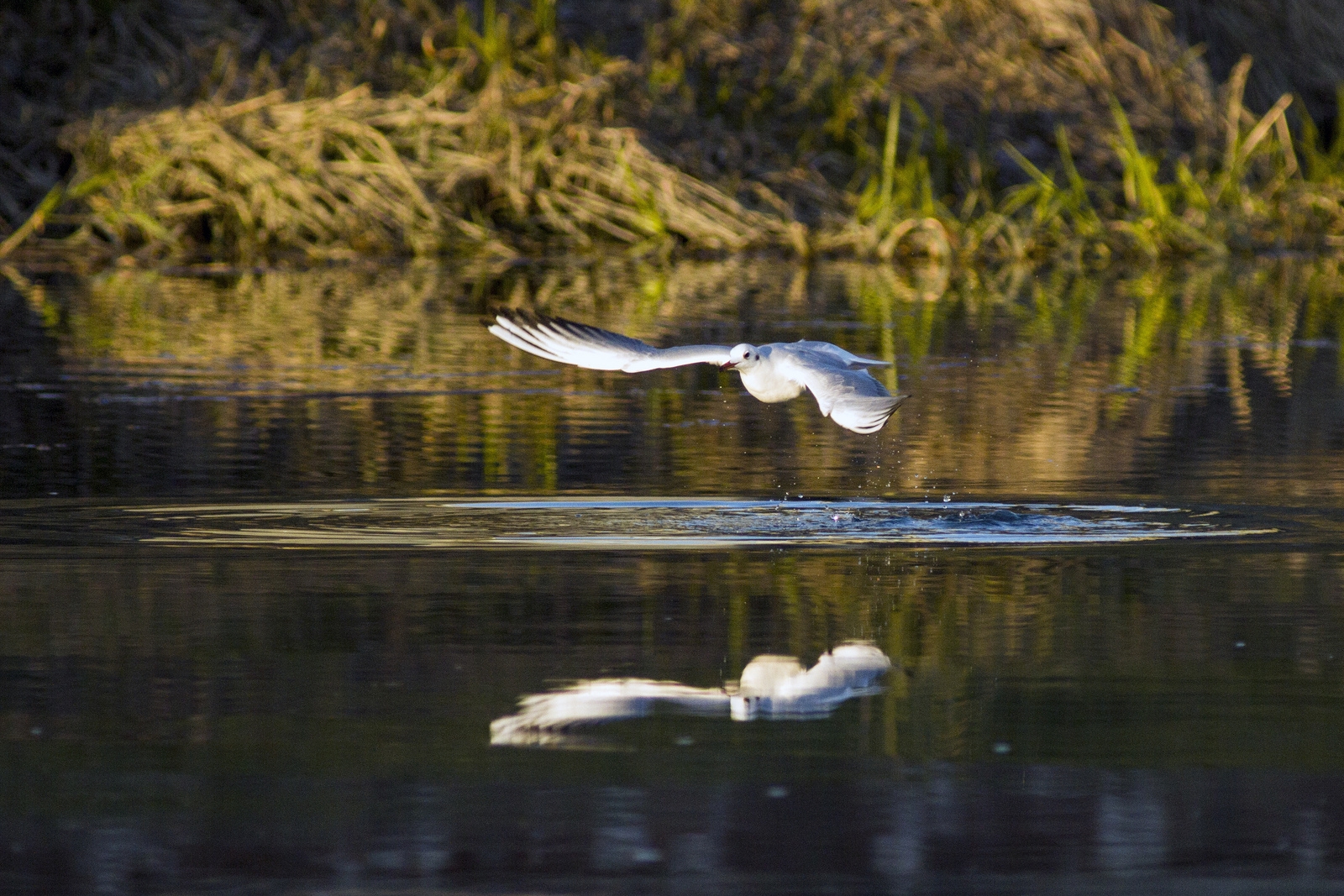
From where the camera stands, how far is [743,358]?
6.62 metres

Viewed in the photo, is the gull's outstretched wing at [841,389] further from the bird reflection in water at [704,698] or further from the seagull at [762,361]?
the bird reflection in water at [704,698]

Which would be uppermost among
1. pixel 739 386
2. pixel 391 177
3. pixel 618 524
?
pixel 391 177

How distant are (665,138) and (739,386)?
8.96m

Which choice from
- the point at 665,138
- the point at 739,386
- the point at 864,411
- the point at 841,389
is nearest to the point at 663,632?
the point at 864,411

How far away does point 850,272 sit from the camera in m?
17.3

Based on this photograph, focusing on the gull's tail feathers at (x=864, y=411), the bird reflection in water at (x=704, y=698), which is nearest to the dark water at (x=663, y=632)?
the bird reflection in water at (x=704, y=698)

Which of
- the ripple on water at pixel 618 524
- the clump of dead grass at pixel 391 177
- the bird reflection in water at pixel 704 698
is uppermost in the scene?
the clump of dead grass at pixel 391 177

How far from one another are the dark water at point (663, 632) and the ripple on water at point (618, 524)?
2 centimetres

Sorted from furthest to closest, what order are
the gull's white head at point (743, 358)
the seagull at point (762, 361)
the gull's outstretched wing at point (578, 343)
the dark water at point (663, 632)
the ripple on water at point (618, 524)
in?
1. the gull's outstretched wing at point (578, 343)
2. the gull's white head at point (743, 358)
3. the ripple on water at point (618, 524)
4. the seagull at point (762, 361)
5. the dark water at point (663, 632)

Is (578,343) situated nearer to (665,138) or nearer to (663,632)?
(663,632)

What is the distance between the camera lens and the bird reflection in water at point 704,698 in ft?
13.8

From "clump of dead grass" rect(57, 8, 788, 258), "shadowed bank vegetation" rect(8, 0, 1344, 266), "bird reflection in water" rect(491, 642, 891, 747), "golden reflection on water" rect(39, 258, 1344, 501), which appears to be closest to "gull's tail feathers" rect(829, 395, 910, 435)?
"bird reflection in water" rect(491, 642, 891, 747)

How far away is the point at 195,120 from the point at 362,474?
36.9 feet

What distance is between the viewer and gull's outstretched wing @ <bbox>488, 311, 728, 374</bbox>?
Result: 7.07 m
